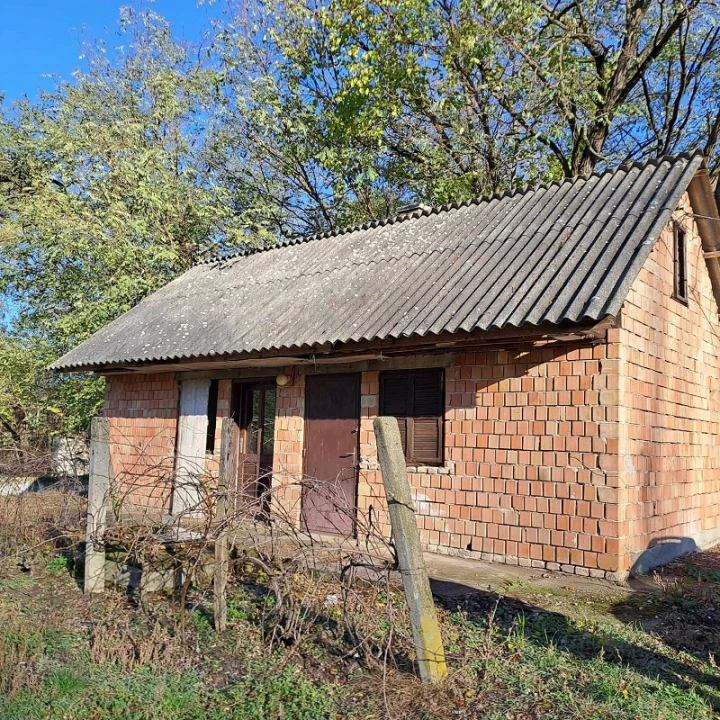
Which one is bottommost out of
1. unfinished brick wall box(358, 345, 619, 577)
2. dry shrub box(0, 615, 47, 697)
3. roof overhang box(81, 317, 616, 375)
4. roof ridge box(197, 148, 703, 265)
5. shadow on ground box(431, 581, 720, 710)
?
dry shrub box(0, 615, 47, 697)

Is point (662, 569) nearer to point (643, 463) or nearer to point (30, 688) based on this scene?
point (643, 463)

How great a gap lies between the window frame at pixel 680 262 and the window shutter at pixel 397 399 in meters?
4.08

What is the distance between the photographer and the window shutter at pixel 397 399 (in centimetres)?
845

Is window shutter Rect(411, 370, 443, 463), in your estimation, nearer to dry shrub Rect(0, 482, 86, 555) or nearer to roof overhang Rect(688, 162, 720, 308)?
dry shrub Rect(0, 482, 86, 555)

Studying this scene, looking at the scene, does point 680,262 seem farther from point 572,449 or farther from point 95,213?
point 95,213

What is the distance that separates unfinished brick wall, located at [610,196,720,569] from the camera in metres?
7.07

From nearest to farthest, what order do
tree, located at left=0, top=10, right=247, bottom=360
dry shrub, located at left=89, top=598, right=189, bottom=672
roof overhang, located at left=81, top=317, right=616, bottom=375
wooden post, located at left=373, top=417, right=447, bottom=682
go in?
wooden post, located at left=373, top=417, right=447, bottom=682 → dry shrub, located at left=89, top=598, right=189, bottom=672 → roof overhang, located at left=81, top=317, right=616, bottom=375 → tree, located at left=0, top=10, right=247, bottom=360

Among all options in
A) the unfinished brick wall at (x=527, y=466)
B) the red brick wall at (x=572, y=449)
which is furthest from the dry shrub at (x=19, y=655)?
the unfinished brick wall at (x=527, y=466)

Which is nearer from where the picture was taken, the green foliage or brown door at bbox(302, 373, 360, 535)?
brown door at bbox(302, 373, 360, 535)

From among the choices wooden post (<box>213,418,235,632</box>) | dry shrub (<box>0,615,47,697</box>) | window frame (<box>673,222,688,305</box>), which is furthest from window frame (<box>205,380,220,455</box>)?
window frame (<box>673,222,688,305</box>)

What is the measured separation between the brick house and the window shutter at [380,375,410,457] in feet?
0.07

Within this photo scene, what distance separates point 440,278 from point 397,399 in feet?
5.77

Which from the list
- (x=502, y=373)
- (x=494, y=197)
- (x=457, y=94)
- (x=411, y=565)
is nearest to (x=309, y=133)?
(x=457, y=94)

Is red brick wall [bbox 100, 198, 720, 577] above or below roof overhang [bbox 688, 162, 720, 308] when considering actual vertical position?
below
